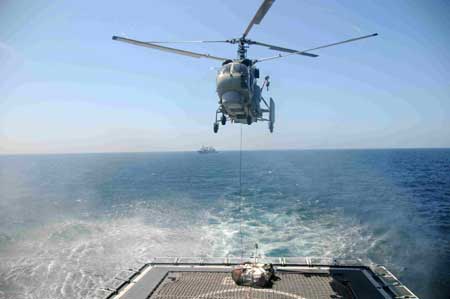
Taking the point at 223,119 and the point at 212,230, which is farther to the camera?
the point at 212,230

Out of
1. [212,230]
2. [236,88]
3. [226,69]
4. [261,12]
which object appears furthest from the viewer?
[212,230]

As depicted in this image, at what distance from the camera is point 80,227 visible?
3853cm

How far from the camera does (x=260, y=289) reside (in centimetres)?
1661

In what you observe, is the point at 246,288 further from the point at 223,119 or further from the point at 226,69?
the point at 226,69

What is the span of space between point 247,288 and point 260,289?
0.72 m

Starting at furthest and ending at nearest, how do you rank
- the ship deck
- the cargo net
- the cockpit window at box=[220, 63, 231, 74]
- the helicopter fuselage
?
the cockpit window at box=[220, 63, 231, 74]
the helicopter fuselage
the ship deck
the cargo net

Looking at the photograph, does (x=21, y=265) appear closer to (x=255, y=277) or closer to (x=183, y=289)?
(x=183, y=289)

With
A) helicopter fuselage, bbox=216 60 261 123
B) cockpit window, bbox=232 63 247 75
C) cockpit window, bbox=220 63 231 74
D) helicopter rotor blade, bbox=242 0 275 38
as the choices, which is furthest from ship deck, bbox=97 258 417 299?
helicopter rotor blade, bbox=242 0 275 38

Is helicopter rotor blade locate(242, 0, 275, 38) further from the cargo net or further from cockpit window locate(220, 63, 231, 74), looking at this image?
the cargo net

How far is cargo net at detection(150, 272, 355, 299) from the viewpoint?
15862 millimetres

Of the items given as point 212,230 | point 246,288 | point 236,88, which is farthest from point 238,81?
point 212,230

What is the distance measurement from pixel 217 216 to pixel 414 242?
23.6 meters

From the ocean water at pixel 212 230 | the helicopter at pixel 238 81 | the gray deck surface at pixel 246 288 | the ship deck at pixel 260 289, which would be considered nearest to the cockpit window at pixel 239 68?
the helicopter at pixel 238 81

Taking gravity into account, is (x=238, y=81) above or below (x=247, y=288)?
above
